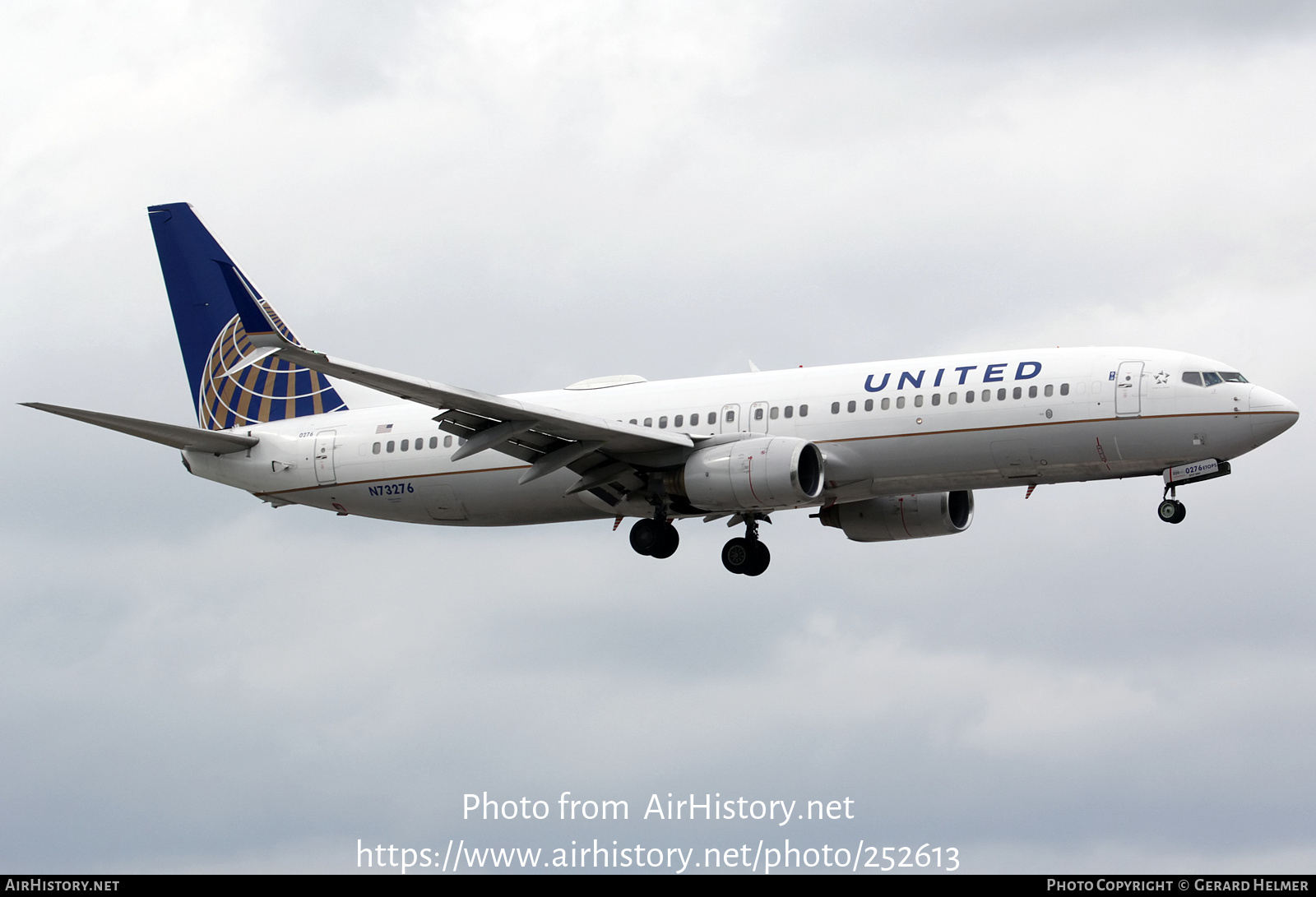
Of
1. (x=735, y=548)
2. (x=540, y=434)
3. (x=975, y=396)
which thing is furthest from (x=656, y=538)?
(x=975, y=396)

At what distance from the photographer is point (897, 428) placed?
43031 millimetres

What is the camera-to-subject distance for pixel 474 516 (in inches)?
1913

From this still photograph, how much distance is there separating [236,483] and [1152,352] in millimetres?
25804

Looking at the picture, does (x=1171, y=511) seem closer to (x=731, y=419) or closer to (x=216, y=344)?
(x=731, y=419)

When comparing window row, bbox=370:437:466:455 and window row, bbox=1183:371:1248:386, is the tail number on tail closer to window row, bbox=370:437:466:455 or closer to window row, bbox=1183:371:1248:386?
window row, bbox=370:437:466:455

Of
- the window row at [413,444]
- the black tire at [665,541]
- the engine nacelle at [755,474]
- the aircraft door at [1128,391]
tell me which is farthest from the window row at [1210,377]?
the window row at [413,444]

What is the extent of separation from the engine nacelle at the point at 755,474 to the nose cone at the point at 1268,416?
10.3 metres

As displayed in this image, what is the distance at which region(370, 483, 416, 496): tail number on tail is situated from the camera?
4872cm

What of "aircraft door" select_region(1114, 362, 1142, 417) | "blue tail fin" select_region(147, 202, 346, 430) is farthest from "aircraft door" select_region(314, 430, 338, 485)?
"aircraft door" select_region(1114, 362, 1142, 417)

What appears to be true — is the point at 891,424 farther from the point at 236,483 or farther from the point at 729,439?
the point at 236,483

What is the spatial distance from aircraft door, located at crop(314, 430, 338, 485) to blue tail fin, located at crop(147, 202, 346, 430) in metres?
1.90

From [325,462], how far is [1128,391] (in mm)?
22263

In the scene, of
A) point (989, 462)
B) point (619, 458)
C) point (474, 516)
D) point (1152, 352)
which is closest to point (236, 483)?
point (474, 516)

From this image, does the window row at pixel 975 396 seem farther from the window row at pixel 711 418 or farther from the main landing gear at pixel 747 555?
the main landing gear at pixel 747 555
